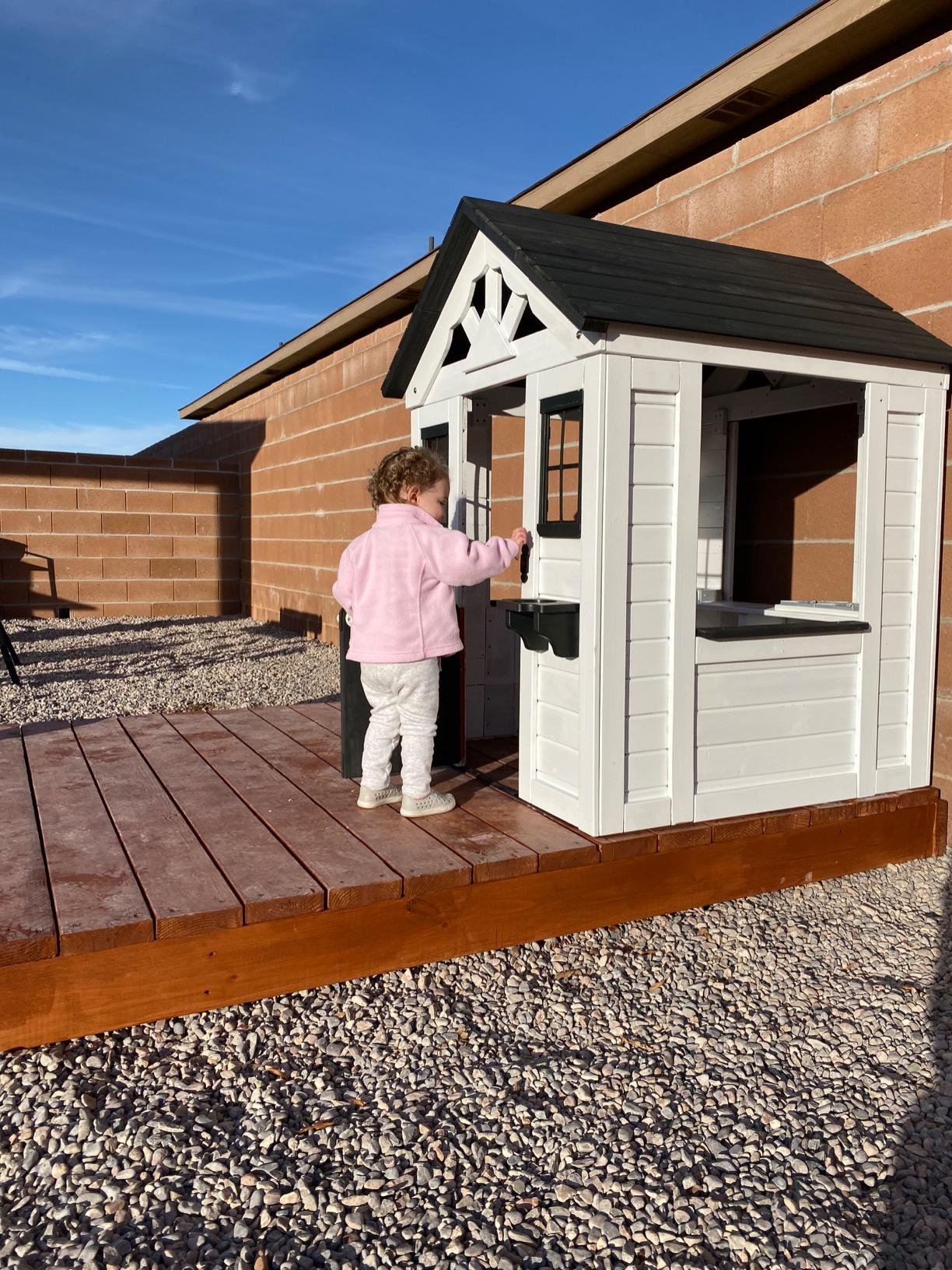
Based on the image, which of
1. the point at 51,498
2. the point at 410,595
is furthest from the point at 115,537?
the point at 410,595

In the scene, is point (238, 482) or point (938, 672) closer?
point (938, 672)

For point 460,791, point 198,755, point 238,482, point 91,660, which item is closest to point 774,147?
point 460,791

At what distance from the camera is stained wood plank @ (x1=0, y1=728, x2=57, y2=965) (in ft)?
7.92

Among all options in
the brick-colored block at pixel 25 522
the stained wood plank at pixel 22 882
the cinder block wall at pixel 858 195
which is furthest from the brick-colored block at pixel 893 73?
the brick-colored block at pixel 25 522

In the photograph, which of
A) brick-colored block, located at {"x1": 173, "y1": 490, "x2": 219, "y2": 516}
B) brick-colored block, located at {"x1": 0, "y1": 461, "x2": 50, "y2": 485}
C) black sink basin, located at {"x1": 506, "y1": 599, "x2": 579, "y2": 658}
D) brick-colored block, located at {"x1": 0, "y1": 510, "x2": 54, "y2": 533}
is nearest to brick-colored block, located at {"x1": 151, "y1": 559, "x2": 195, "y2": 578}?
brick-colored block, located at {"x1": 173, "y1": 490, "x2": 219, "y2": 516}

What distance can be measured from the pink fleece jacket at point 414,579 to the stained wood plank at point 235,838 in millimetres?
717

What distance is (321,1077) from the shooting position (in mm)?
2449

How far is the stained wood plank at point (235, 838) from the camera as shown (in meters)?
2.72

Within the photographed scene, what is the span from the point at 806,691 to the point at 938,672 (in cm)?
73

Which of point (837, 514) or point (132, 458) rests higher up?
point (132, 458)

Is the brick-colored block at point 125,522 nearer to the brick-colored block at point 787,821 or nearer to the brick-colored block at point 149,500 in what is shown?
the brick-colored block at point 149,500

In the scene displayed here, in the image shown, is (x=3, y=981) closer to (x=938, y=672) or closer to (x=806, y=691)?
(x=806, y=691)

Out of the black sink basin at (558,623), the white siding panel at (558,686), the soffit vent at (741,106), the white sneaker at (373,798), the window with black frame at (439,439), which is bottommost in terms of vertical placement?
the white sneaker at (373,798)

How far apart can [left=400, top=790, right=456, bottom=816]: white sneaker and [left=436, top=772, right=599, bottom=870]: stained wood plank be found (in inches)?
3.8
